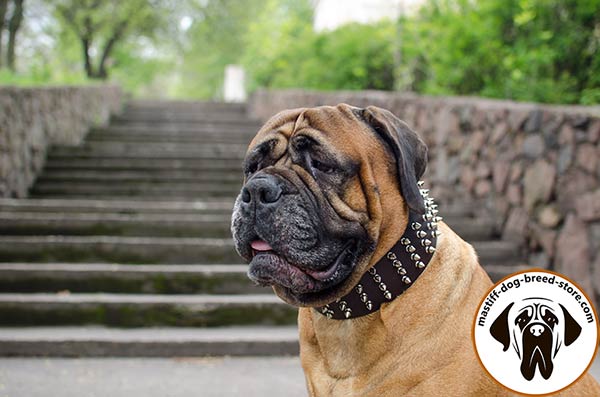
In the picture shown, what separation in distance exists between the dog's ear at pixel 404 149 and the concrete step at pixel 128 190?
6.40 m

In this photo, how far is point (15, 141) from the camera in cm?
795

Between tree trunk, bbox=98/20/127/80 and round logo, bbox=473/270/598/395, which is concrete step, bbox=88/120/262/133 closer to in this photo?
tree trunk, bbox=98/20/127/80

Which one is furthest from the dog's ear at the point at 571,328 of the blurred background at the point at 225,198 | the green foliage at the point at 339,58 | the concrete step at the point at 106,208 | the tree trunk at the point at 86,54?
the tree trunk at the point at 86,54

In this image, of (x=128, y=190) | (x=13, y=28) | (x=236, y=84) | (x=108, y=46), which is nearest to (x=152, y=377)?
(x=128, y=190)

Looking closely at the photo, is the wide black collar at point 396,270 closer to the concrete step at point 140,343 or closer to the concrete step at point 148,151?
the concrete step at point 140,343

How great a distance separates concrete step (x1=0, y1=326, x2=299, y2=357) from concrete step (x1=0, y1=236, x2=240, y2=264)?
3.37 ft

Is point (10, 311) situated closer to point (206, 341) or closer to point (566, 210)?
point (206, 341)

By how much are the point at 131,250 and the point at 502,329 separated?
177 inches

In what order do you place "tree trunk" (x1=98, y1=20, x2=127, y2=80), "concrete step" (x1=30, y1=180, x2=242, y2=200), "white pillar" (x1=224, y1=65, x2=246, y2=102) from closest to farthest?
"concrete step" (x1=30, y1=180, x2=242, y2=200)
"tree trunk" (x1=98, y1=20, x2=127, y2=80)
"white pillar" (x1=224, y1=65, x2=246, y2=102)

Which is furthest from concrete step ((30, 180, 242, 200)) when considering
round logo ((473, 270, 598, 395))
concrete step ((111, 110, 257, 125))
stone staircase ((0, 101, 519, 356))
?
round logo ((473, 270, 598, 395))

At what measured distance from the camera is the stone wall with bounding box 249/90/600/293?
5238 millimetres

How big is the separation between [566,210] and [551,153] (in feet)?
1.63

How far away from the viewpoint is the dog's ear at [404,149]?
81.2 inches

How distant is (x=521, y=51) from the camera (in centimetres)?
723
